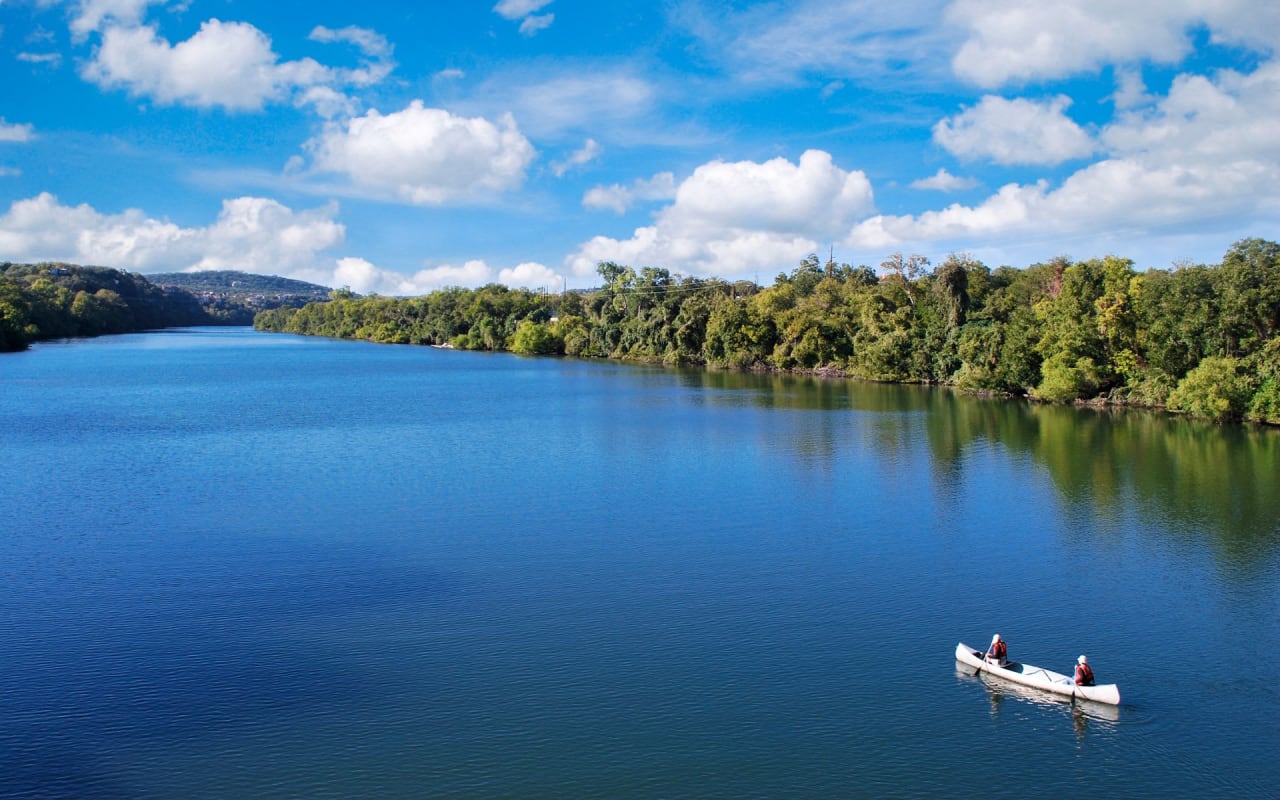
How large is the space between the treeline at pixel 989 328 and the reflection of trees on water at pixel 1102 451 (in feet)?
9.63

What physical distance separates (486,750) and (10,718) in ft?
29.8

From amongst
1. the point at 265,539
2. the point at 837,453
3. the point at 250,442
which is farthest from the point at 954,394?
the point at 265,539

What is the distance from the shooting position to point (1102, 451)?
45875 mm

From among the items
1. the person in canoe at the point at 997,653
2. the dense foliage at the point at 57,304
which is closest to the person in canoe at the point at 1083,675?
the person in canoe at the point at 997,653

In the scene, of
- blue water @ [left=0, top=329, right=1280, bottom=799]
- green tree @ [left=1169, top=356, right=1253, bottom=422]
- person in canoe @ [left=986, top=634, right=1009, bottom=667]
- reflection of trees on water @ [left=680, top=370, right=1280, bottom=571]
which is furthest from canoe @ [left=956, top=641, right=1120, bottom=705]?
green tree @ [left=1169, top=356, right=1253, bottom=422]

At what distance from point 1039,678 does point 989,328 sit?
60.3m

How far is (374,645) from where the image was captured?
20297mm

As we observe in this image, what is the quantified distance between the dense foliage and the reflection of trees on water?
104097mm

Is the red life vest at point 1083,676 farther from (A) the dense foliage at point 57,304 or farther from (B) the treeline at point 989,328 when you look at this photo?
(A) the dense foliage at point 57,304

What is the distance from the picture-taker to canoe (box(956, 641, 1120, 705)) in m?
17.8

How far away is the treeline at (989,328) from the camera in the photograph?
54.7 meters

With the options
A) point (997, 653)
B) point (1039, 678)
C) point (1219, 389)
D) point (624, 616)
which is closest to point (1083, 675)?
point (1039, 678)

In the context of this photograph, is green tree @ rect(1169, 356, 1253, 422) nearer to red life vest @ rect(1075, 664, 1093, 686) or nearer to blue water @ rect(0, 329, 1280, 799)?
blue water @ rect(0, 329, 1280, 799)

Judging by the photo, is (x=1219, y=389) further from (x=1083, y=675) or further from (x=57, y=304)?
(x=57, y=304)
